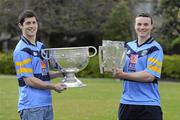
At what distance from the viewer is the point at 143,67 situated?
17.9ft

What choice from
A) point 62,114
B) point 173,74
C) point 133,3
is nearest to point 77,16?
point 133,3

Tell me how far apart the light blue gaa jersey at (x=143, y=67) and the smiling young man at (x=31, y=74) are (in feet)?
2.54

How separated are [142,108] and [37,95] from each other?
1135mm

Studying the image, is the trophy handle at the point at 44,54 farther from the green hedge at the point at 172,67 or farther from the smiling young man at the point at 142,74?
the green hedge at the point at 172,67

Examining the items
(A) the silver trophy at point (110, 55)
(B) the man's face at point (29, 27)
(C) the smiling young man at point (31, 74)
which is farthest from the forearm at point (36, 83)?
(A) the silver trophy at point (110, 55)

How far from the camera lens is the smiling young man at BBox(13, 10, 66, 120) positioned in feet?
17.2

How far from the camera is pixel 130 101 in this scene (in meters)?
5.59

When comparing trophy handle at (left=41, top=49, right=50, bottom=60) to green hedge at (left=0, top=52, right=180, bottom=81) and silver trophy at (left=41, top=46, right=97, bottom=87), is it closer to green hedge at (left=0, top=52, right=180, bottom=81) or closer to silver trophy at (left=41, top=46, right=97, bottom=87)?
silver trophy at (left=41, top=46, right=97, bottom=87)

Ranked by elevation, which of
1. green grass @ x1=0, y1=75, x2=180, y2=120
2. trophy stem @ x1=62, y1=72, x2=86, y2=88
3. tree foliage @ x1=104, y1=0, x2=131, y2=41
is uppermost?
tree foliage @ x1=104, y1=0, x2=131, y2=41

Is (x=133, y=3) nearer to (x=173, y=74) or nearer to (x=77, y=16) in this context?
(x=77, y=16)

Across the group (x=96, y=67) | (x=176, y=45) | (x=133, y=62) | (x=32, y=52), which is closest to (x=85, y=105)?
(x=133, y=62)

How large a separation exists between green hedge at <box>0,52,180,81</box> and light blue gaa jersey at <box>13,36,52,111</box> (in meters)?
20.7

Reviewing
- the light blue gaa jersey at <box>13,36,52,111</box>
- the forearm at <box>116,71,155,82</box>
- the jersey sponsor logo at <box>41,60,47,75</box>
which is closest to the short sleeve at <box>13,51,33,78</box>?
the light blue gaa jersey at <box>13,36,52,111</box>

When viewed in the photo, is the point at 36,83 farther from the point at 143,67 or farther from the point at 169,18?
the point at 169,18
